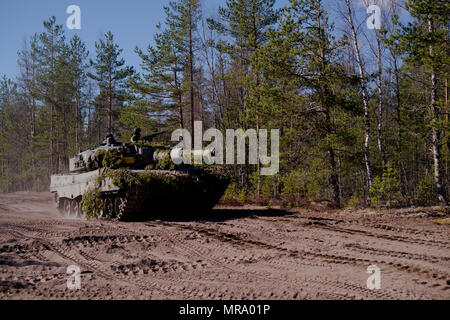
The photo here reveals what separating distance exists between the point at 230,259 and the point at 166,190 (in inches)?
174

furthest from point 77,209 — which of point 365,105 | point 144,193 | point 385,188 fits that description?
point 365,105

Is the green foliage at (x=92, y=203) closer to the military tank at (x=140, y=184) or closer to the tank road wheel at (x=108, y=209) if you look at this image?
the military tank at (x=140, y=184)

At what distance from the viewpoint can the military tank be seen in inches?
362

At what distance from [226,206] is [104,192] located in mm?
5566

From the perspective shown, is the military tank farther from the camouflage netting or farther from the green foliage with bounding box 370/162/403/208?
the green foliage with bounding box 370/162/403/208

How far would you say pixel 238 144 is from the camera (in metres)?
17.1

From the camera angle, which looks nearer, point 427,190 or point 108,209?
point 108,209

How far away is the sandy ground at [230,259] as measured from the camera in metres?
3.90

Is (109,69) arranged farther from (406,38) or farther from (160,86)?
(406,38)

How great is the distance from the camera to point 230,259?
5406mm

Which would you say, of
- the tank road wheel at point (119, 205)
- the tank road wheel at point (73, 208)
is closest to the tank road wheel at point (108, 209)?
the tank road wheel at point (119, 205)

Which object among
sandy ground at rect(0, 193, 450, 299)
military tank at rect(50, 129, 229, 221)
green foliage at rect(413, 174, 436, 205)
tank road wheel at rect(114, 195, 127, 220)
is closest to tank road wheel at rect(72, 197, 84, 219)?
military tank at rect(50, 129, 229, 221)

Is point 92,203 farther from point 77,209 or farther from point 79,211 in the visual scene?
point 77,209
